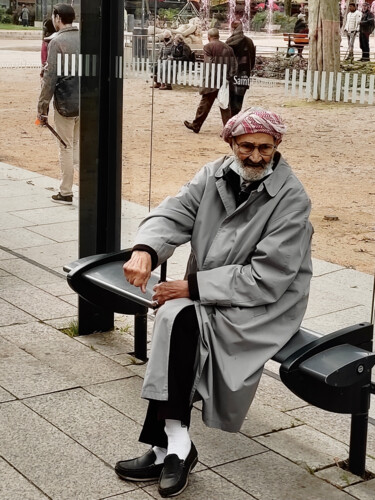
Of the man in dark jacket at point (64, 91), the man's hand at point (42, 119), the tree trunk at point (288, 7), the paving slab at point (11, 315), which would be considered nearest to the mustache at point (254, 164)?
the tree trunk at point (288, 7)

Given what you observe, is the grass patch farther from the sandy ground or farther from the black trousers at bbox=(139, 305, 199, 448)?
the black trousers at bbox=(139, 305, 199, 448)

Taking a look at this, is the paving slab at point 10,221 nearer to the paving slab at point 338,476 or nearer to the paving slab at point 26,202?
the paving slab at point 26,202

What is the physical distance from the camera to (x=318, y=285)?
194 inches

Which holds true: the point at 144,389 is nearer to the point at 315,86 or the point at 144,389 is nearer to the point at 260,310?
the point at 260,310

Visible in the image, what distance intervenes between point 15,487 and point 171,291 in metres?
0.95

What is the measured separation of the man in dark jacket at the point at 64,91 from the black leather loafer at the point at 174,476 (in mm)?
2712

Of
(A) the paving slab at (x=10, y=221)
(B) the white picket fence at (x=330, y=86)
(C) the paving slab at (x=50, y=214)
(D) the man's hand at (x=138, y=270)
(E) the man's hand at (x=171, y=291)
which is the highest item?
(B) the white picket fence at (x=330, y=86)

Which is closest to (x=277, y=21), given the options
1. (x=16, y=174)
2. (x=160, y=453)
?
(x=160, y=453)

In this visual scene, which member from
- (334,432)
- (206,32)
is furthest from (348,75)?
(334,432)

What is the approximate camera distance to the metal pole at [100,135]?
17.3ft

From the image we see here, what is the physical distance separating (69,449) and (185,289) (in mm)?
874

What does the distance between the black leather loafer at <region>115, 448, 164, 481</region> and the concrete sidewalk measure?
0.11ft

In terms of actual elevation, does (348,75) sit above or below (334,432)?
above

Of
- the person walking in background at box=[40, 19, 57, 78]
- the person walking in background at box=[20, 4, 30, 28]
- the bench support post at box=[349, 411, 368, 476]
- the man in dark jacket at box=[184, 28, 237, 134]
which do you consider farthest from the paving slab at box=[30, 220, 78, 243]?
the bench support post at box=[349, 411, 368, 476]
